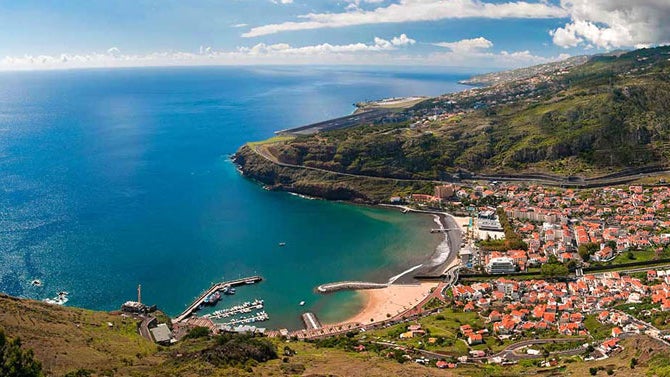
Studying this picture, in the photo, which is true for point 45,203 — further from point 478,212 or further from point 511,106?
point 511,106

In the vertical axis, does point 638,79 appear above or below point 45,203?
above

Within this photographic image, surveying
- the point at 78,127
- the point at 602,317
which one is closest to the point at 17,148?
the point at 78,127

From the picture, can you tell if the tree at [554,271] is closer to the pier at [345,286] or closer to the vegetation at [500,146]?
the pier at [345,286]

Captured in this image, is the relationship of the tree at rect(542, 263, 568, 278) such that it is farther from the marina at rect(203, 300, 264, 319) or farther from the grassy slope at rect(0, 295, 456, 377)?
the marina at rect(203, 300, 264, 319)

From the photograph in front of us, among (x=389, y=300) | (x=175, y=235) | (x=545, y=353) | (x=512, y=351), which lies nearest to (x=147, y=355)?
(x=389, y=300)

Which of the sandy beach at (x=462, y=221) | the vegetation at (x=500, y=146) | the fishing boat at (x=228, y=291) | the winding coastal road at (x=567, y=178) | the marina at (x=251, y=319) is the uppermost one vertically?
the vegetation at (x=500, y=146)

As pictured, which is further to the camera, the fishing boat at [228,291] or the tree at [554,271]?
the tree at [554,271]

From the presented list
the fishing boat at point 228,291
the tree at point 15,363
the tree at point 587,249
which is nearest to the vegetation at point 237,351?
the tree at point 15,363
